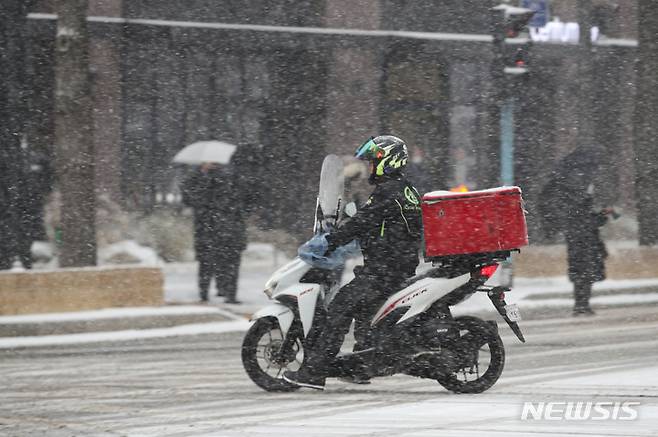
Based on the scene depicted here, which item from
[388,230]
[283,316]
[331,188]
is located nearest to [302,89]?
[283,316]

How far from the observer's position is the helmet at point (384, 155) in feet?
28.3

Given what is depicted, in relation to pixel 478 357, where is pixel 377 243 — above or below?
above

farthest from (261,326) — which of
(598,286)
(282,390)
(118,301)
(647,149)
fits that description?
(647,149)

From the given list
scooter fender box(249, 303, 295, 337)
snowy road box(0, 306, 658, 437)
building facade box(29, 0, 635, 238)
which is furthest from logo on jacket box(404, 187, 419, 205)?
building facade box(29, 0, 635, 238)

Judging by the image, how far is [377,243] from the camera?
863cm

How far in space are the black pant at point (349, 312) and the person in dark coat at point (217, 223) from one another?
8.54 metres

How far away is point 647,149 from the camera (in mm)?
19547

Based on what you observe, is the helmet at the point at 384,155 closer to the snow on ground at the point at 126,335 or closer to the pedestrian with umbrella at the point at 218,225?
the snow on ground at the point at 126,335

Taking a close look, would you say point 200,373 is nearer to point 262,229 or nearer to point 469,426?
point 469,426

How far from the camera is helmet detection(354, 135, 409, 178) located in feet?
28.3

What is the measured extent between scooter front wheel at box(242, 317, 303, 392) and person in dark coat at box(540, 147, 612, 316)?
23.2 feet

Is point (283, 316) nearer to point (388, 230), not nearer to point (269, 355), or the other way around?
point (269, 355)

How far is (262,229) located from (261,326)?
51.1ft

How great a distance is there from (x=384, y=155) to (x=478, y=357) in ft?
5.05
